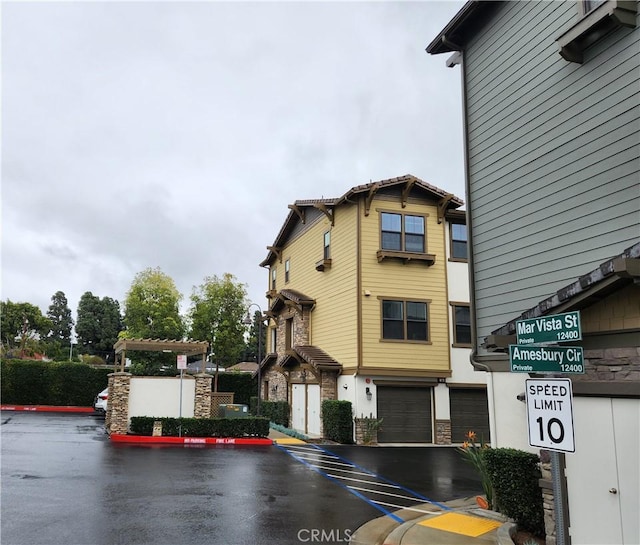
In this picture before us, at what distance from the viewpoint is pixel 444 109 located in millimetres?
19531

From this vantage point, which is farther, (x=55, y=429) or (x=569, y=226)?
(x=55, y=429)

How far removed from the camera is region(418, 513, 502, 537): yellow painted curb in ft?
25.7

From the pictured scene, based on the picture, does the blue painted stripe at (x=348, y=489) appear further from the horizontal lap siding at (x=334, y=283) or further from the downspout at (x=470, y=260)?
the horizontal lap siding at (x=334, y=283)

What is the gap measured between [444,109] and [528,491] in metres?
15.3

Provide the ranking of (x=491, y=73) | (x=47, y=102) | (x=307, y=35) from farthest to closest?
(x=47, y=102) → (x=307, y=35) → (x=491, y=73)

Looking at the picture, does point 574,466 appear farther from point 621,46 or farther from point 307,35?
point 307,35

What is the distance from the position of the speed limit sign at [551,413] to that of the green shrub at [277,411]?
71.1 ft

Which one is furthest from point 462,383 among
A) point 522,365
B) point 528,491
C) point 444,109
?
point 522,365

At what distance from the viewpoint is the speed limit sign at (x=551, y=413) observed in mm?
4461

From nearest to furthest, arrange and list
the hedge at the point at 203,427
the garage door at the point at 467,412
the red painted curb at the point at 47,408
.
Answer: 1. the hedge at the point at 203,427
2. the garage door at the point at 467,412
3. the red painted curb at the point at 47,408

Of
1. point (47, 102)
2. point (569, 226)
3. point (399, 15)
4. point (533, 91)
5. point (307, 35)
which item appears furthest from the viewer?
point (47, 102)

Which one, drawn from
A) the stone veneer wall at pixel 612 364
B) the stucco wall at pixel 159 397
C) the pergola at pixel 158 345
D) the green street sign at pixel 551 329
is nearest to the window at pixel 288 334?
the pergola at pixel 158 345

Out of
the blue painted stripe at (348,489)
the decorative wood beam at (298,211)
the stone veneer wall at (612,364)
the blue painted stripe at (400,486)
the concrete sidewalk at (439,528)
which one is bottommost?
the blue painted stripe at (400,486)

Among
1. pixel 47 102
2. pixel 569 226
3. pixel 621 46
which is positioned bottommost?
pixel 569 226
